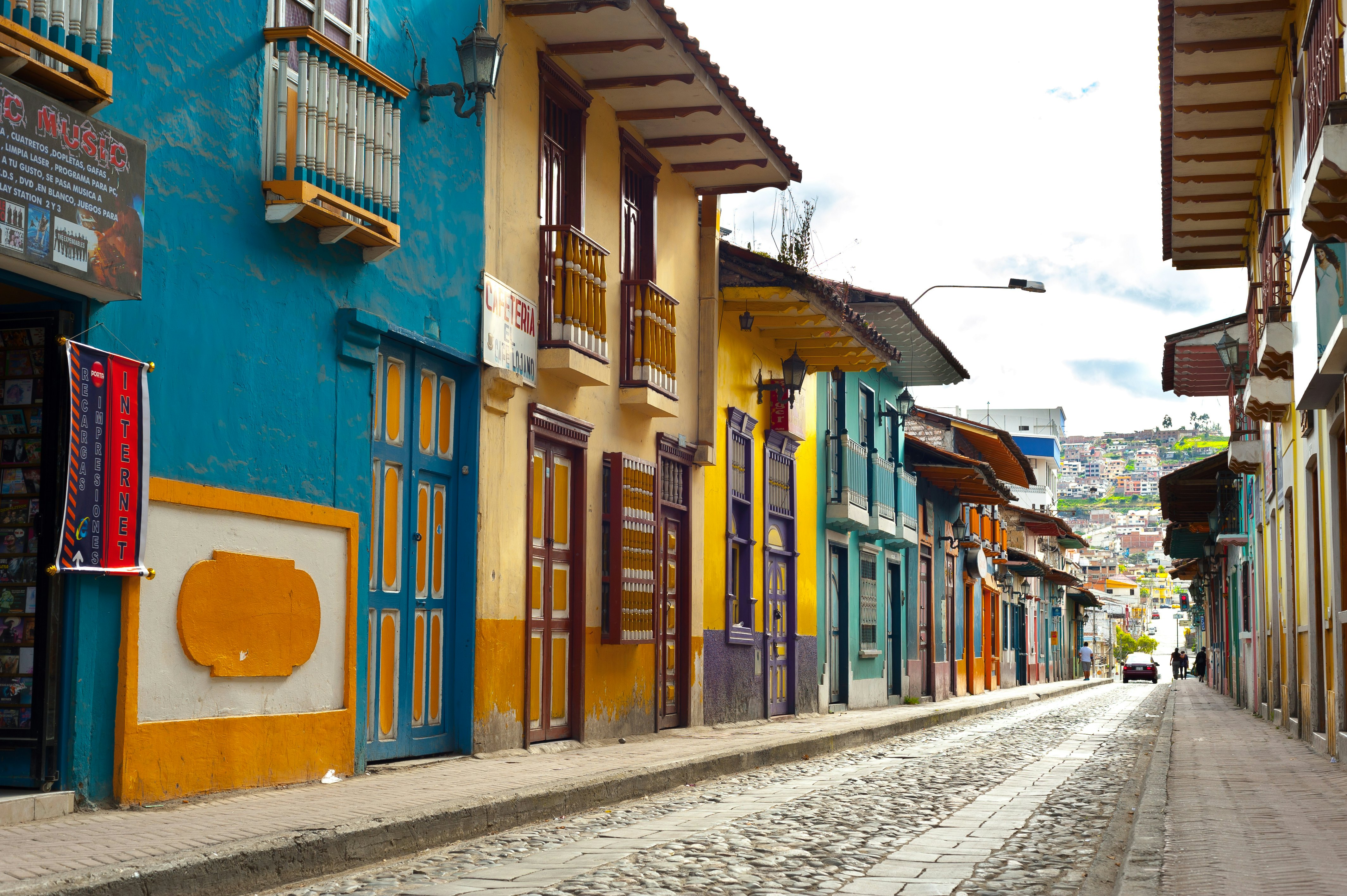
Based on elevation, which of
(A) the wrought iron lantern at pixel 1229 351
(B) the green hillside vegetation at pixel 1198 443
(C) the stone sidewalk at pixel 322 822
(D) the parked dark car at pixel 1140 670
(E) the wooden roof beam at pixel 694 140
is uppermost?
(B) the green hillside vegetation at pixel 1198 443

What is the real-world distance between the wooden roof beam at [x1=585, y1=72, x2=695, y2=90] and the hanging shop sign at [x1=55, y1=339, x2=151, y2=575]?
666 cm

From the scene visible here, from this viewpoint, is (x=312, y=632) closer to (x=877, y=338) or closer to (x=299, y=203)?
(x=299, y=203)

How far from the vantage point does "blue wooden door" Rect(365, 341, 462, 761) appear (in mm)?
9227

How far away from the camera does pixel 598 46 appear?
11773 mm

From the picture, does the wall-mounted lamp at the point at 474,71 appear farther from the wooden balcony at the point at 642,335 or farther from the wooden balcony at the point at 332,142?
the wooden balcony at the point at 642,335

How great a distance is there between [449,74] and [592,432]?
3.61 metres

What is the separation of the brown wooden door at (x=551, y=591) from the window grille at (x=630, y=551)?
501 millimetres

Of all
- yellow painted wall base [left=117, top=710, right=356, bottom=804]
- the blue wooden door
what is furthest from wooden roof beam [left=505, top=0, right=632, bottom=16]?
yellow painted wall base [left=117, top=710, right=356, bottom=804]

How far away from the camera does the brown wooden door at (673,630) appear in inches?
552

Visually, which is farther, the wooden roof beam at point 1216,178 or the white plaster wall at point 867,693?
the white plaster wall at point 867,693

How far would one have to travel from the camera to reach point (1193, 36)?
1216cm

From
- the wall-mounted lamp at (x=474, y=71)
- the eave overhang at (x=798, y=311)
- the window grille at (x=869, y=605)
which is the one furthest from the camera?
the window grille at (x=869, y=605)

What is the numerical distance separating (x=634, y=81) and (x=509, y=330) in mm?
3033

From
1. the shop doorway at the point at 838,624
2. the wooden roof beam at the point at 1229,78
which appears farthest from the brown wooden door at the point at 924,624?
the wooden roof beam at the point at 1229,78
